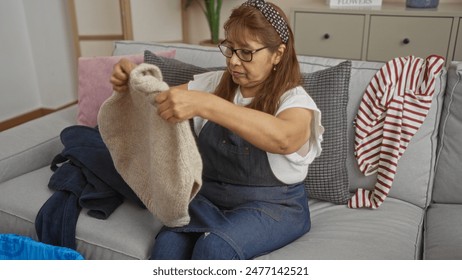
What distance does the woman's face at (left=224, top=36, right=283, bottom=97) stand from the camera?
1.11 meters

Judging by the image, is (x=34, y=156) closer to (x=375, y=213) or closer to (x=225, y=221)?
(x=225, y=221)

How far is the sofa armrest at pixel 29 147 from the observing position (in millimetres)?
1557

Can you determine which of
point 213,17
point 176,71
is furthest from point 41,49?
point 176,71

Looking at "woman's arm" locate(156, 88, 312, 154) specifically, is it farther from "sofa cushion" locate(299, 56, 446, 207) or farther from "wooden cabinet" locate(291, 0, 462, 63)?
"wooden cabinet" locate(291, 0, 462, 63)

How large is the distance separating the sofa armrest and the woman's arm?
2.76ft

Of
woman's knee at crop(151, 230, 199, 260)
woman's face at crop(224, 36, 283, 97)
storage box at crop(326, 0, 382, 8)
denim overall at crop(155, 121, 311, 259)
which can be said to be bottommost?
woman's knee at crop(151, 230, 199, 260)

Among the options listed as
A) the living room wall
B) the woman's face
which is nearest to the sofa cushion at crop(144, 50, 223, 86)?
the woman's face

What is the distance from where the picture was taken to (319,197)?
1430mm

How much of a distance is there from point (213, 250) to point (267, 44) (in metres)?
0.51
